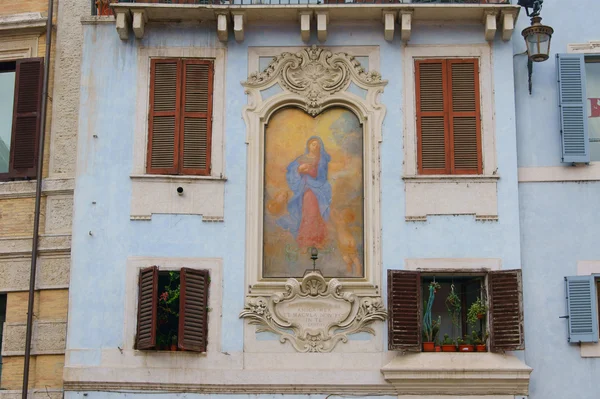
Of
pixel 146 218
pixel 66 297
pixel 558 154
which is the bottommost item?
pixel 66 297

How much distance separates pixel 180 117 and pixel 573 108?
6.35 m

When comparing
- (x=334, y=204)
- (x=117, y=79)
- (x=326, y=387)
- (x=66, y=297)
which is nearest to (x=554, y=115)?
(x=334, y=204)

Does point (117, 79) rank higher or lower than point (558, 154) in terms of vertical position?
higher

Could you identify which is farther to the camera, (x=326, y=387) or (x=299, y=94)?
(x=299, y=94)

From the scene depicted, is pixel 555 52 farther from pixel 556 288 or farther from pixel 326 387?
pixel 326 387

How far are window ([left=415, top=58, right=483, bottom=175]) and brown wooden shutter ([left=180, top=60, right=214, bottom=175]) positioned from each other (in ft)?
11.1

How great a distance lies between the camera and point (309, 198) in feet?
55.8

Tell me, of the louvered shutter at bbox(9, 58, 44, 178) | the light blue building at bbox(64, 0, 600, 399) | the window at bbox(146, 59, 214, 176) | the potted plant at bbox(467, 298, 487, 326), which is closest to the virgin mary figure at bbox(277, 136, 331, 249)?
the light blue building at bbox(64, 0, 600, 399)

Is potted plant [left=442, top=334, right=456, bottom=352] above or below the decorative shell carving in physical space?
below

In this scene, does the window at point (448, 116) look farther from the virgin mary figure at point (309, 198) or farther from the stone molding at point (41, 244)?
the stone molding at point (41, 244)

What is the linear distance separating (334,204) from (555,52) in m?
4.52

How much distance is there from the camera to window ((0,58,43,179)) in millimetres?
17594

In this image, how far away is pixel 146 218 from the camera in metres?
16.8

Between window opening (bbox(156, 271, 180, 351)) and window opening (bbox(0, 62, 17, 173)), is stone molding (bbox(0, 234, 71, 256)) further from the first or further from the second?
window opening (bbox(156, 271, 180, 351))
